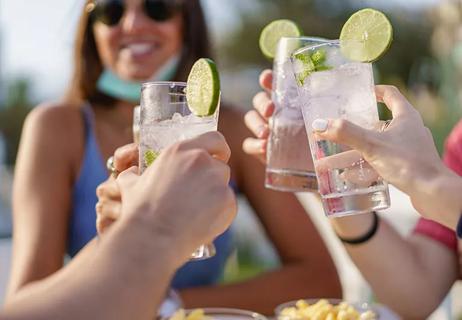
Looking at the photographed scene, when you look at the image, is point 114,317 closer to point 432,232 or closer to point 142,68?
point 432,232

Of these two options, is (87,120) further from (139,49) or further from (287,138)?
(287,138)

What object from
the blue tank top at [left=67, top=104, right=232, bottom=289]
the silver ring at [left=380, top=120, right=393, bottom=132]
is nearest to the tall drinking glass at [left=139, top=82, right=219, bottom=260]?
the silver ring at [left=380, top=120, right=393, bottom=132]

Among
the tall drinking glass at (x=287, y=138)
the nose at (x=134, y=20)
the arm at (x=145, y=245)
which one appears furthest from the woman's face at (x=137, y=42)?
the arm at (x=145, y=245)

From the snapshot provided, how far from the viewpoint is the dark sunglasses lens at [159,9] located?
224cm

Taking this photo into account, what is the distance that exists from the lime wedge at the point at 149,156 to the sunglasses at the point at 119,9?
1.09 metres

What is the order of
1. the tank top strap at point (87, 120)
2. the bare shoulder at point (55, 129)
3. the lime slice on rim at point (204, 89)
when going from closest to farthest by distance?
the lime slice on rim at point (204, 89), the bare shoulder at point (55, 129), the tank top strap at point (87, 120)

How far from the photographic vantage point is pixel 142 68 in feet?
7.59

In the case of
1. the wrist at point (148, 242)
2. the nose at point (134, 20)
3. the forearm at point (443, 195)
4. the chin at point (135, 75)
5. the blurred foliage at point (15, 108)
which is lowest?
the blurred foliage at point (15, 108)

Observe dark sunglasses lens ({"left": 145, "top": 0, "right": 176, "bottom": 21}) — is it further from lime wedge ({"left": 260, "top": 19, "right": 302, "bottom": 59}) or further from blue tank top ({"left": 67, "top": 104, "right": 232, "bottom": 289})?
lime wedge ({"left": 260, "top": 19, "right": 302, "bottom": 59})

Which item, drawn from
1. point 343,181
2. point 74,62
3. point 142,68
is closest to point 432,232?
point 343,181

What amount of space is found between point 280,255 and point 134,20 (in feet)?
2.81

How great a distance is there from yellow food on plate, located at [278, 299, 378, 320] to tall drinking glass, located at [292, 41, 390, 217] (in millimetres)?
246

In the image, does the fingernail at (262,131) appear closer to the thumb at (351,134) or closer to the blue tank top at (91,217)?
the thumb at (351,134)

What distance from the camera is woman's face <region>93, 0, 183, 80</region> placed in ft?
7.41
